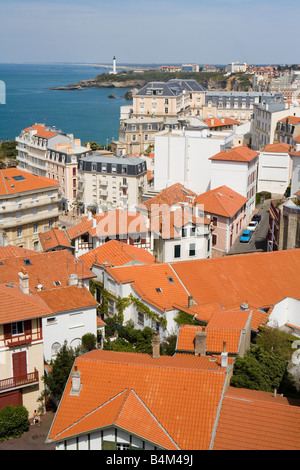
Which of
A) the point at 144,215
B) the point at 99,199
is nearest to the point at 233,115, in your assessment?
the point at 99,199

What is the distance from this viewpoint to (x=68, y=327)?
2294 cm

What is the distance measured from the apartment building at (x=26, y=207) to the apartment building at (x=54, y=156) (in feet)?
33.9

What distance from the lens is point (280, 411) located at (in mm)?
16328

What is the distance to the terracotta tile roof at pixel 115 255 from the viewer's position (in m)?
29.5

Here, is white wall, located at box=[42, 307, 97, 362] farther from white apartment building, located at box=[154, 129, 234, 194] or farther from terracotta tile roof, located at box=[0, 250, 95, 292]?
white apartment building, located at box=[154, 129, 234, 194]

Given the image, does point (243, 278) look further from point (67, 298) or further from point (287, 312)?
point (67, 298)

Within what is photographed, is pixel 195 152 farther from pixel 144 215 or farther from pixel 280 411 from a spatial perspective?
pixel 280 411

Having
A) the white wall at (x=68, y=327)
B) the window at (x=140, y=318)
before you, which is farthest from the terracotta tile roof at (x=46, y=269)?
the window at (x=140, y=318)

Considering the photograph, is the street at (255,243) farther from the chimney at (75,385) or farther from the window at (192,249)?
the chimney at (75,385)

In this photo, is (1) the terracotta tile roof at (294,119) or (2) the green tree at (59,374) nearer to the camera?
(2) the green tree at (59,374)

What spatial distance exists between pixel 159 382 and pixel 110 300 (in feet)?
34.1

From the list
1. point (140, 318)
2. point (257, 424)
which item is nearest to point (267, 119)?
point (140, 318)

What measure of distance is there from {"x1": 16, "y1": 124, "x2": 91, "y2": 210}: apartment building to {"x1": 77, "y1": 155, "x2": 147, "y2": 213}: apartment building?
2.90m

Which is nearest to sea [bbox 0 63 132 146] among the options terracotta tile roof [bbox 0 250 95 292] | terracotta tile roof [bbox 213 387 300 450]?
terracotta tile roof [bbox 0 250 95 292]
